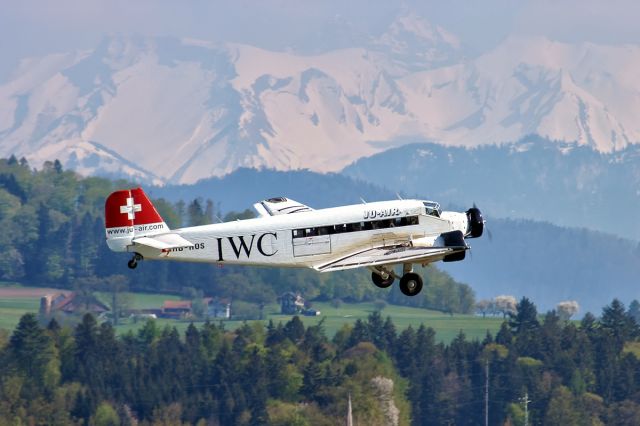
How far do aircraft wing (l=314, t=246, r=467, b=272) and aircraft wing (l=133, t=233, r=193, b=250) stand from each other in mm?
6538

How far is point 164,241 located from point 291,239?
5981mm

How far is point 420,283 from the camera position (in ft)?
259

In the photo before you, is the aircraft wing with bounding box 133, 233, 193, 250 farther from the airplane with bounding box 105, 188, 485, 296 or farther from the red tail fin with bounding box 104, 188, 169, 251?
the red tail fin with bounding box 104, 188, 169, 251

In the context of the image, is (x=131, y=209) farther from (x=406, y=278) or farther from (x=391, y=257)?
(x=406, y=278)

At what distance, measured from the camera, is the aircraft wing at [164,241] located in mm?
76062

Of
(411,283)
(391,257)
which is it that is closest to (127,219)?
(391,257)

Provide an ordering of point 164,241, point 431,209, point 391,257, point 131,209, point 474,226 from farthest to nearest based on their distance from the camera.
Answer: point 474,226 < point 431,209 < point 131,209 < point 164,241 < point 391,257

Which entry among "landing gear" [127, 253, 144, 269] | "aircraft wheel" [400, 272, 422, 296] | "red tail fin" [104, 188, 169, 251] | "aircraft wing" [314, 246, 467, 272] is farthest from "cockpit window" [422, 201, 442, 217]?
"landing gear" [127, 253, 144, 269]

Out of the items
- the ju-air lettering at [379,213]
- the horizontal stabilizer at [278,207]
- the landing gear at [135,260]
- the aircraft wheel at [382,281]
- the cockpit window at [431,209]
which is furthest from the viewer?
the horizontal stabilizer at [278,207]

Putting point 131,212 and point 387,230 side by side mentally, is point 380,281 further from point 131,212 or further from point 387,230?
point 131,212

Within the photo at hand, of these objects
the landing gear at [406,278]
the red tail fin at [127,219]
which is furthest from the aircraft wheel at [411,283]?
the red tail fin at [127,219]

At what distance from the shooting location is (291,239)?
7675cm

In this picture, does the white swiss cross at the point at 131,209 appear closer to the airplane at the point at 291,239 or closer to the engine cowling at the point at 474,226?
the airplane at the point at 291,239

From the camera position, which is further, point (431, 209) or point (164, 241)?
point (431, 209)
